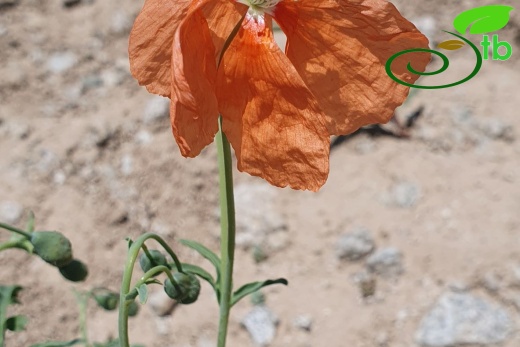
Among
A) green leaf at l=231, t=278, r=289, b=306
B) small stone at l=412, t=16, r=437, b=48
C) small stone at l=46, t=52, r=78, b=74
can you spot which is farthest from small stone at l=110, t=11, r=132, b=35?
green leaf at l=231, t=278, r=289, b=306

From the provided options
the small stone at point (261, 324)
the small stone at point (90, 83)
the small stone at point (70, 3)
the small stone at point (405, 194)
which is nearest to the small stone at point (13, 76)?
the small stone at point (90, 83)

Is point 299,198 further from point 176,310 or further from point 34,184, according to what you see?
point 34,184

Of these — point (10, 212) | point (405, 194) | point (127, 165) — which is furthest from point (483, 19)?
point (10, 212)

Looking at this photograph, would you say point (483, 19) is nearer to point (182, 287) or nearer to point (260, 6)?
point (260, 6)

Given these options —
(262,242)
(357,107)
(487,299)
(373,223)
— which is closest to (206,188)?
(262,242)

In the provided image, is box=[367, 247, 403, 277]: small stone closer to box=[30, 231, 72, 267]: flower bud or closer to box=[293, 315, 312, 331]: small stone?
box=[293, 315, 312, 331]: small stone
